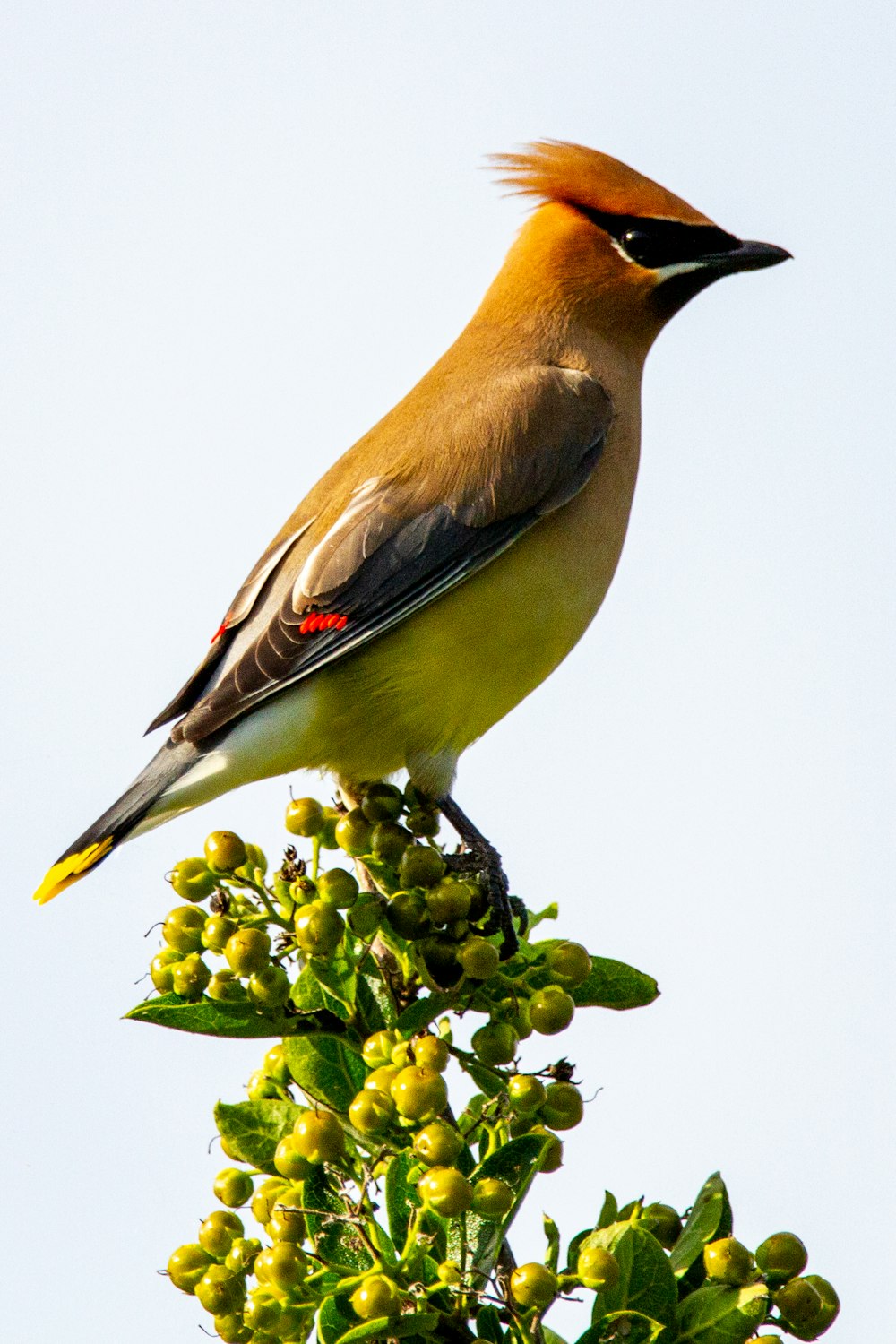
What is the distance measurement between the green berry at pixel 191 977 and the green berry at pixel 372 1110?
0.31 meters

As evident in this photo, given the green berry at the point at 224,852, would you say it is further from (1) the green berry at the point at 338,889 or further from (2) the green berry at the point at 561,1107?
(2) the green berry at the point at 561,1107

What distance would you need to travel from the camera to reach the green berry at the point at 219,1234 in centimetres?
246

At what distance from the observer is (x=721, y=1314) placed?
242cm

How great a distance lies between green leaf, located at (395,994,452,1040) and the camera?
2574mm

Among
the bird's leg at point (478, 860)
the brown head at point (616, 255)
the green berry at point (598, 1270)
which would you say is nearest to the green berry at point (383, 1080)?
the green berry at point (598, 1270)

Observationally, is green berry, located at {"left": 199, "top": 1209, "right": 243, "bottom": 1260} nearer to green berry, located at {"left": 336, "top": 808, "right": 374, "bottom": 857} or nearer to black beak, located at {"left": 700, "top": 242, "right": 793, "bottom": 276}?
green berry, located at {"left": 336, "top": 808, "right": 374, "bottom": 857}

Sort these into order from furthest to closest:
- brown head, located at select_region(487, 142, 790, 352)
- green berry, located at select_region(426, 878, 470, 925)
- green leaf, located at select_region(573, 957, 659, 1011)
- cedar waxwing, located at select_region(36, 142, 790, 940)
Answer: brown head, located at select_region(487, 142, 790, 352) < cedar waxwing, located at select_region(36, 142, 790, 940) < green leaf, located at select_region(573, 957, 659, 1011) < green berry, located at select_region(426, 878, 470, 925)

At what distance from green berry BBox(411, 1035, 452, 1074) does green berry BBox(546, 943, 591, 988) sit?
28 cm

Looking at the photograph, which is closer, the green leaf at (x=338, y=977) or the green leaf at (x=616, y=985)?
the green leaf at (x=338, y=977)

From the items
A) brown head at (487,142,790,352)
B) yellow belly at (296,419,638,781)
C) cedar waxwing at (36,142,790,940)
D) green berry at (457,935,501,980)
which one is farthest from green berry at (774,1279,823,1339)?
brown head at (487,142,790,352)

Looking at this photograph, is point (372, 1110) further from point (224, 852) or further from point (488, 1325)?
point (224, 852)

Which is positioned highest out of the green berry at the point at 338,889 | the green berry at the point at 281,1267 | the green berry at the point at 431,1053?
the green berry at the point at 338,889

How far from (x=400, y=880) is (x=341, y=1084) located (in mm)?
369

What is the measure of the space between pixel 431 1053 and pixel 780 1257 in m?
0.59
